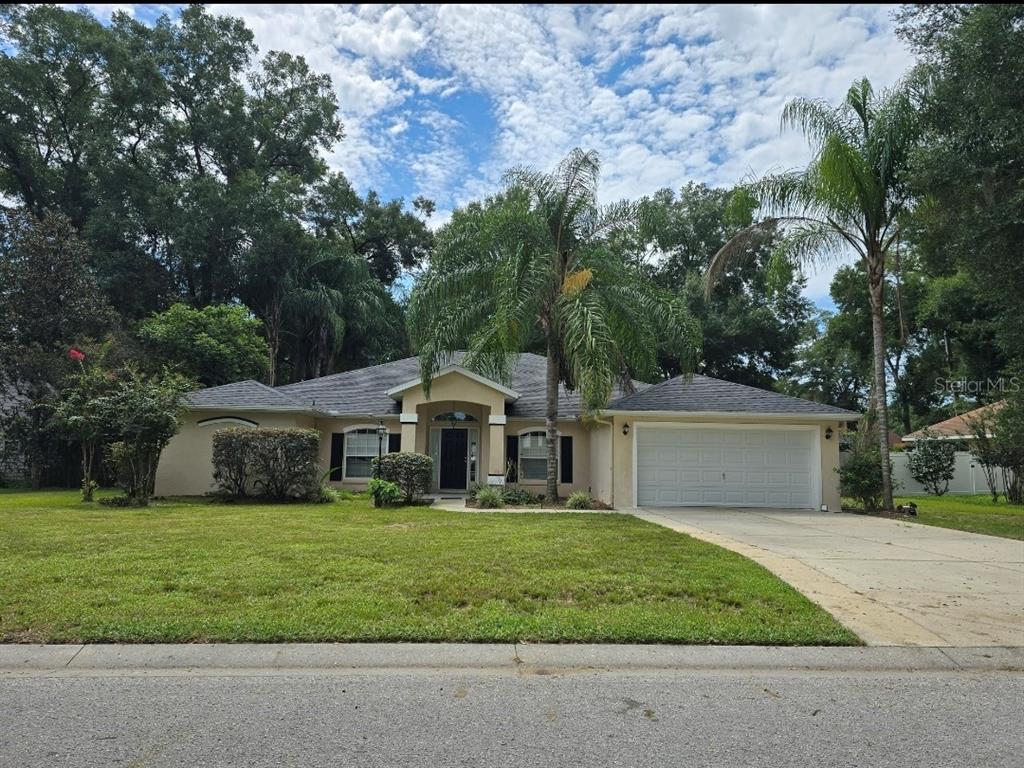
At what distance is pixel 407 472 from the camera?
1579cm

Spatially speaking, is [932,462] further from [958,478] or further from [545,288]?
[545,288]

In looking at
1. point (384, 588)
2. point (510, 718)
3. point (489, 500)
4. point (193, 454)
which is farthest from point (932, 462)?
point (510, 718)

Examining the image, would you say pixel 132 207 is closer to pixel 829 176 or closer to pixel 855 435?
pixel 829 176

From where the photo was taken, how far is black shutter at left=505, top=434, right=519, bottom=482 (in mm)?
19281

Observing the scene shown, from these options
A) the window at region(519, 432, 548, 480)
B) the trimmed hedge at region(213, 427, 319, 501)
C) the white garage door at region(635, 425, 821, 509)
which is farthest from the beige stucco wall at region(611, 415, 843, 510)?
the trimmed hedge at region(213, 427, 319, 501)

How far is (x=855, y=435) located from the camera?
67.2ft

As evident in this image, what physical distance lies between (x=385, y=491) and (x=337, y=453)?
208 inches

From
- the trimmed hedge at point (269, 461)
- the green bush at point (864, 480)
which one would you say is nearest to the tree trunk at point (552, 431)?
the trimmed hedge at point (269, 461)

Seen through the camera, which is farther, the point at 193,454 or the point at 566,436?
the point at 566,436

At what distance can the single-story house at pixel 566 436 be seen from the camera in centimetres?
1662

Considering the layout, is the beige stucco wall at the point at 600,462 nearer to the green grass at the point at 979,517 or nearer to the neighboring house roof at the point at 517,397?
the neighboring house roof at the point at 517,397

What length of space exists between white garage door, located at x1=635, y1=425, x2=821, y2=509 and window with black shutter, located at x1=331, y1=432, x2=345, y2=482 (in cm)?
864

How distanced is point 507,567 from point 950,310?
30.9 meters

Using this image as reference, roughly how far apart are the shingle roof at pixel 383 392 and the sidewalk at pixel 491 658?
1276 cm
